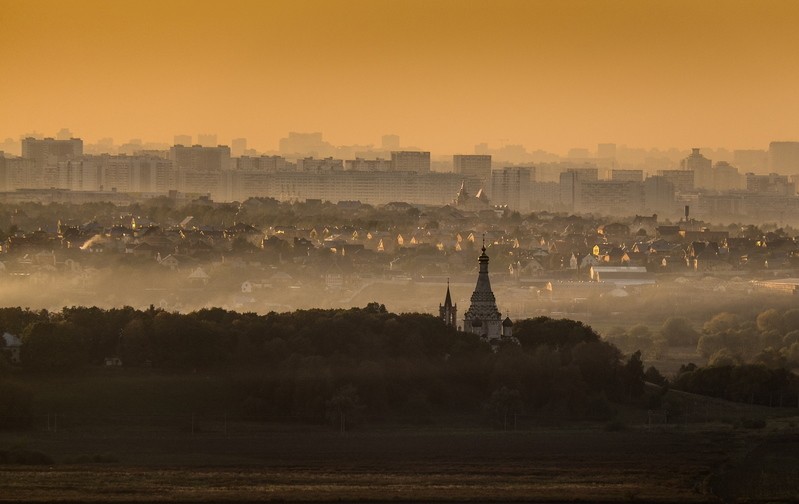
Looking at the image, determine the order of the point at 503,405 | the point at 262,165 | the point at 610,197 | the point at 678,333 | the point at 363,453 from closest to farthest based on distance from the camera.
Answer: the point at 363,453, the point at 503,405, the point at 678,333, the point at 610,197, the point at 262,165

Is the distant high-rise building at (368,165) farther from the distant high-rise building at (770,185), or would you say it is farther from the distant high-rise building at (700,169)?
the distant high-rise building at (770,185)

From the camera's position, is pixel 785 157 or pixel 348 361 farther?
pixel 785 157

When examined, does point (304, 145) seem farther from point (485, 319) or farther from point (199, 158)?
point (485, 319)

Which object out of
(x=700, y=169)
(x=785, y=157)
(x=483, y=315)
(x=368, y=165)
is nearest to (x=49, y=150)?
(x=368, y=165)

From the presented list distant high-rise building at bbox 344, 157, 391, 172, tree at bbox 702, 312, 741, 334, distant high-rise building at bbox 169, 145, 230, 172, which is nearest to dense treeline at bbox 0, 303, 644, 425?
tree at bbox 702, 312, 741, 334

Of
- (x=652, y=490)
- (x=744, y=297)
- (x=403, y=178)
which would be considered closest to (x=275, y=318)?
(x=652, y=490)

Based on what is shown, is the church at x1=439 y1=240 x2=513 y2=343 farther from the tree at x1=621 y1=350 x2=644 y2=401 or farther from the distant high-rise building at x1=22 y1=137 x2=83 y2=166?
the distant high-rise building at x1=22 y1=137 x2=83 y2=166
